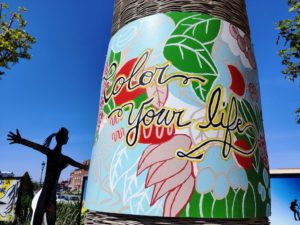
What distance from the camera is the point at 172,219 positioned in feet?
5.93

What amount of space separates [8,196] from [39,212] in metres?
7.79

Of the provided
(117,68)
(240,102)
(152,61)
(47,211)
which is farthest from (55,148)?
(240,102)

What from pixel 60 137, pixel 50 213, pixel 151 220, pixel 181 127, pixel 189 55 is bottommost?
pixel 50 213

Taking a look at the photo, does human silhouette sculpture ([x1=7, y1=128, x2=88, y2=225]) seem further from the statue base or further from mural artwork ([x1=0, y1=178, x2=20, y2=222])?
mural artwork ([x1=0, y1=178, x2=20, y2=222])

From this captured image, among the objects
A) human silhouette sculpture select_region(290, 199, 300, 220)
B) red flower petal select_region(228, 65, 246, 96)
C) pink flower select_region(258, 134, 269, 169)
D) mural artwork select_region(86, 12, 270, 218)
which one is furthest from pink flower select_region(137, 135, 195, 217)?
human silhouette sculpture select_region(290, 199, 300, 220)

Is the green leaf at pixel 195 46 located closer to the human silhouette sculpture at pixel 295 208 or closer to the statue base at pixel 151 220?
the statue base at pixel 151 220

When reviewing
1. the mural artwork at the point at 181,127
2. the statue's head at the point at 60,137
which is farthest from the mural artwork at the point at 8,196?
the mural artwork at the point at 181,127

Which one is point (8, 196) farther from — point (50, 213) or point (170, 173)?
point (170, 173)

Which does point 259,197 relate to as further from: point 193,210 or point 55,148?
point 55,148

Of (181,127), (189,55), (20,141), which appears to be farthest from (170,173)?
(20,141)

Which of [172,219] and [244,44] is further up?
[244,44]

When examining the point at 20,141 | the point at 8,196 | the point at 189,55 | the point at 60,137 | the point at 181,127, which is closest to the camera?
the point at 181,127

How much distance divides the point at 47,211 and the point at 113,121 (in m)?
2.76

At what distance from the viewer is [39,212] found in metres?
4.18
